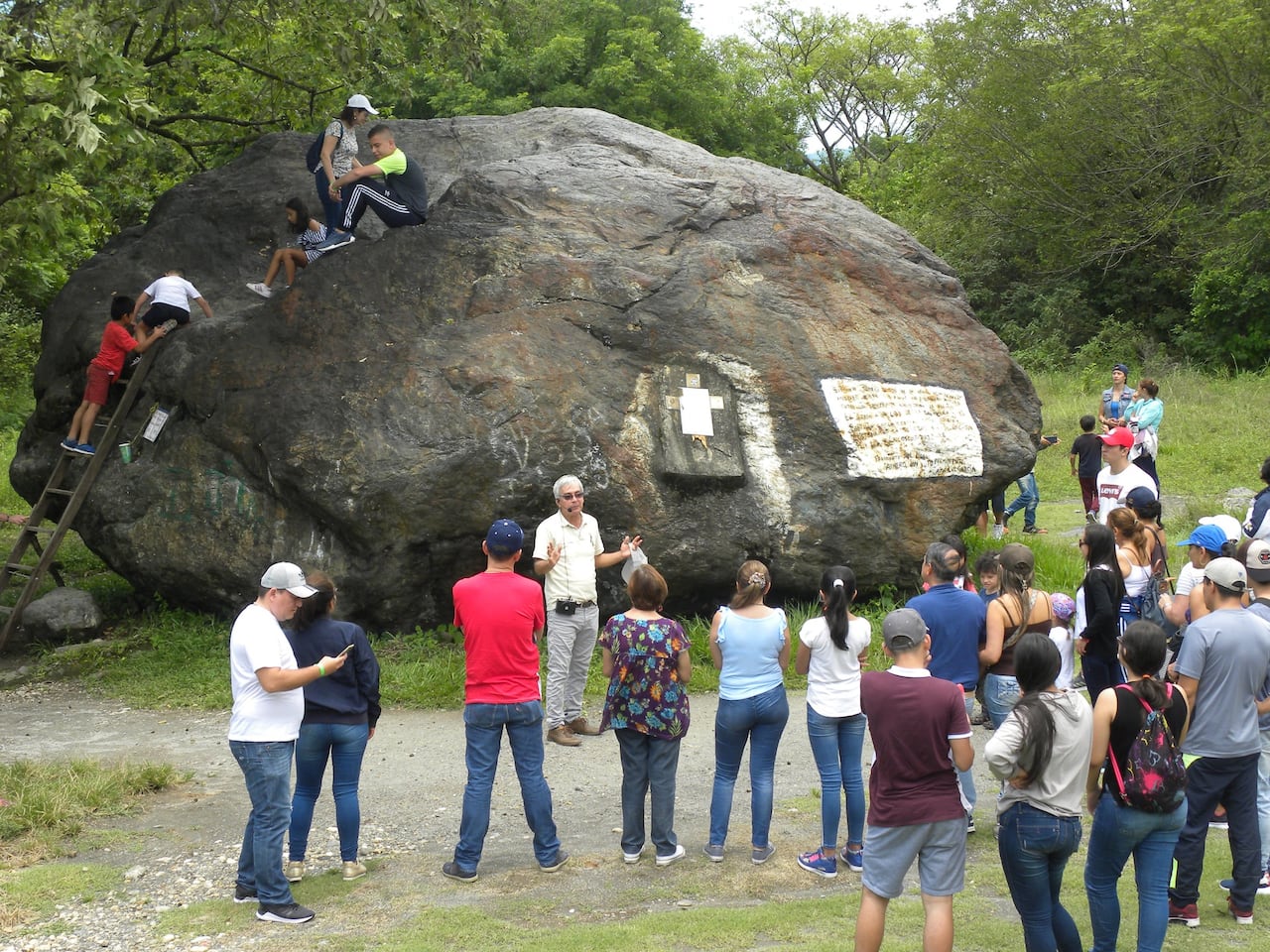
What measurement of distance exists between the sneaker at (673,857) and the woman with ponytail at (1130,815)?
2267 millimetres

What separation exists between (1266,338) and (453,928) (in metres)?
23.8

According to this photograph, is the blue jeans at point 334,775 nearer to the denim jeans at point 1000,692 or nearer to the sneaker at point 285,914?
the sneaker at point 285,914

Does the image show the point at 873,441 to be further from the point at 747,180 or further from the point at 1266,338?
the point at 1266,338

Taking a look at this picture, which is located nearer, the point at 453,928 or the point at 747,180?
the point at 453,928

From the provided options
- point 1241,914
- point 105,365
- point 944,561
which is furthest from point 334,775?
point 105,365

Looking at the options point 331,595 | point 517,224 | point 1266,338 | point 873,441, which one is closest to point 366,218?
point 517,224

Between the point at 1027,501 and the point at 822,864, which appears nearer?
the point at 822,864

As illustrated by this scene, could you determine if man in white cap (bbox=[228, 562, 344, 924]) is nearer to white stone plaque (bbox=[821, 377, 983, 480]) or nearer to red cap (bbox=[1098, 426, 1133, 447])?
white stone plaque (bbox=[821, 377, 983, 480])

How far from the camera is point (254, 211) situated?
12578mm

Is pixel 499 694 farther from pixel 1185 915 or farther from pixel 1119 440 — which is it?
pixel 1119 440

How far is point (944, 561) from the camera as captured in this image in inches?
258

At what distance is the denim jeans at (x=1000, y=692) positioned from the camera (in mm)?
6750

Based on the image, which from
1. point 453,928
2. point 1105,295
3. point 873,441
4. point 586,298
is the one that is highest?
point 1105,295

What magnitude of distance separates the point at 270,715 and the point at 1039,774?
3.43 metres
